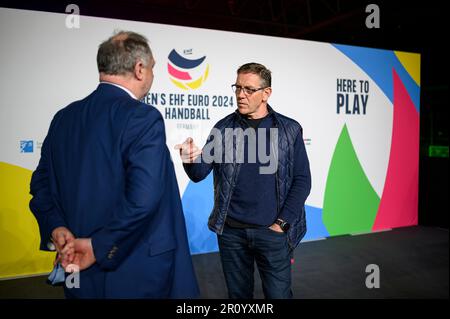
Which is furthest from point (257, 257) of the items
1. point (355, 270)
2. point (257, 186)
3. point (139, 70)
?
point (355, 270)

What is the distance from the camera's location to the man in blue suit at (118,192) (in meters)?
1.19

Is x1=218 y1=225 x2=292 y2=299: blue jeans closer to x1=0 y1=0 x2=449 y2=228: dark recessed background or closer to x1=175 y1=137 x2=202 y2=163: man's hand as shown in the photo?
x1=175 y1=137 x2=202 y2=163: man's hand

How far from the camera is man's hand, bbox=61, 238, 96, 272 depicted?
1.21 meters

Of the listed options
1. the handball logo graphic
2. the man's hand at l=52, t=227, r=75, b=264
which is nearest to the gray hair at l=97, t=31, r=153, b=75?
the man's hand at l=52, t=227, r=75, b=264

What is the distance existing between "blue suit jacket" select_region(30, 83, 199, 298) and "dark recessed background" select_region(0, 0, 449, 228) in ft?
16.5

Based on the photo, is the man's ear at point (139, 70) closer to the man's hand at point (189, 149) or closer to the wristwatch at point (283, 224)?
the man's hand at point (189, 149)

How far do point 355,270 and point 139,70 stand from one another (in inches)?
122

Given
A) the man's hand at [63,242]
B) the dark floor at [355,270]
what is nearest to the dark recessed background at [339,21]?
the dark floor at [355,270]

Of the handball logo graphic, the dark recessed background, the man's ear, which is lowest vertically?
the man's ear

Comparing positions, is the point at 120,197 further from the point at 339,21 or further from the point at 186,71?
the point at 339,21

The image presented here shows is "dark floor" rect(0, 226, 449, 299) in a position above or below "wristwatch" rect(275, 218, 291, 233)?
below

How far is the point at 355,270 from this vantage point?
3.62m

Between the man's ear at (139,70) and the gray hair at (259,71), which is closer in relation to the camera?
the man's ear at (139,70)

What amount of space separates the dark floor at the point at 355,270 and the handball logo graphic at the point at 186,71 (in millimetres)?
1815
